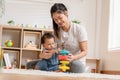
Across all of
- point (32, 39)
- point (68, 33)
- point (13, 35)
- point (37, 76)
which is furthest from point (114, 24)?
point (37, 76)

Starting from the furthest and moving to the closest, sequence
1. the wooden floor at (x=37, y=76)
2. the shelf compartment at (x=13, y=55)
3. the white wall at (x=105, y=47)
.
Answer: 1. the shelf compartment at (x=13, y=55)
2. the white wall at (x=105, y=47)
3. the wooden floor at (x=37, y=76)

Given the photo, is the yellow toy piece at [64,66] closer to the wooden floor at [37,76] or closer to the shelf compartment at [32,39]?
the wooden floor at [37,76]

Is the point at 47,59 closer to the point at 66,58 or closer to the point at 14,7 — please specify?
the point at 66,58

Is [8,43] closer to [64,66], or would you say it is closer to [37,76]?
[64,66]

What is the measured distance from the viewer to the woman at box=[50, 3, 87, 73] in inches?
78.4

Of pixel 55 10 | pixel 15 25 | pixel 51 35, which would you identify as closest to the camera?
pixel 55 10

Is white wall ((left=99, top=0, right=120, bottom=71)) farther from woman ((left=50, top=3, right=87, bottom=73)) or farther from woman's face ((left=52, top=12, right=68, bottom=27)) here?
woman's face ((left=52, top=12, right=68, bottom=27))

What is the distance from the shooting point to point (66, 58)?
5.83 feet

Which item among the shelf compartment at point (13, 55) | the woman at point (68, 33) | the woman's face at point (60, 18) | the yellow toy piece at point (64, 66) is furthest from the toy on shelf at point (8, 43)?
the yellow toy piece at point (64, 66)

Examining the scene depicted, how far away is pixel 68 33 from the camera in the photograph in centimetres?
212

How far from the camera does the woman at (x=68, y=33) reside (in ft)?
6.54

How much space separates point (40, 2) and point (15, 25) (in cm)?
53

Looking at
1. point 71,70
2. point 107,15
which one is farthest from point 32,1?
point 71,70

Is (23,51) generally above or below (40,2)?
below
